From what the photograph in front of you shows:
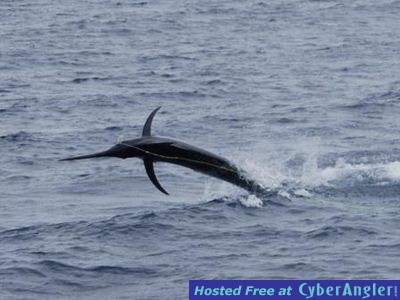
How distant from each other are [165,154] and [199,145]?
1003cm

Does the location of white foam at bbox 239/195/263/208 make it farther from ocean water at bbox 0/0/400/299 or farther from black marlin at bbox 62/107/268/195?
black marlin at bbox 62/107/268/195

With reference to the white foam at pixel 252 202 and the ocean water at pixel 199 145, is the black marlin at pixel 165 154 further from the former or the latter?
the white foam at pixel 252 202

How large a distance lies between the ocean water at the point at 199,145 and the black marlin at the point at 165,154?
1.54 meters

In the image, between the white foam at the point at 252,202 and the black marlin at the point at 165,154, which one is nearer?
the black marlin at the point at 165,154

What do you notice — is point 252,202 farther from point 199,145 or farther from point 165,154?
point 199,145

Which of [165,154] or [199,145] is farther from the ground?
[165,154]

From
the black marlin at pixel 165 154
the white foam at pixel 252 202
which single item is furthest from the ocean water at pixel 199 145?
the black marlin at pixel 165 154

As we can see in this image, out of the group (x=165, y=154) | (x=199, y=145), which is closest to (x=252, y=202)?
(x=165, y=154)

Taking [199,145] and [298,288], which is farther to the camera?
[199,145]

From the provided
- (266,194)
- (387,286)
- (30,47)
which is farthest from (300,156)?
(30,47)

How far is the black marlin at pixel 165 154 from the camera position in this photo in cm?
1925

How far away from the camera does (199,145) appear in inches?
1161

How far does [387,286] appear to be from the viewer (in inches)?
706

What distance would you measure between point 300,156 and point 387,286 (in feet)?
34.7
